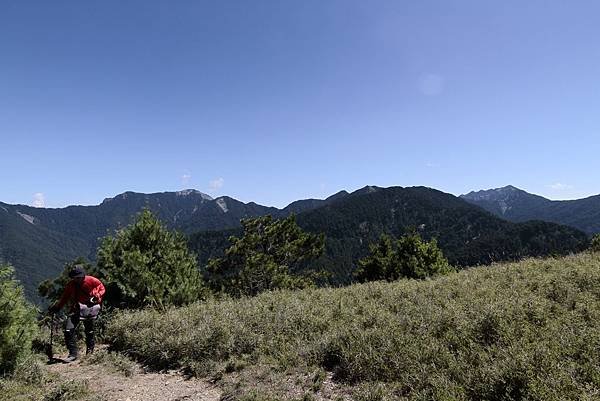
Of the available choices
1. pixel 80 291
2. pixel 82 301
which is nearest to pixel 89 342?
pixel 82 301

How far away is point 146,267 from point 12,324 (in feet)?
18.1

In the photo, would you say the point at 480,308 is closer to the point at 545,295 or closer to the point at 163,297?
the point at 545,295

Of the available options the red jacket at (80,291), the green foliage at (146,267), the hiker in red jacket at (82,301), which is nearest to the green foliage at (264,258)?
the green foliage at (146,267)

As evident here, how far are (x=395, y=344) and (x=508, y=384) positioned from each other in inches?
76.4

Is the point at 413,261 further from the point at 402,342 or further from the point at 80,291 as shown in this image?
the point at 80,291

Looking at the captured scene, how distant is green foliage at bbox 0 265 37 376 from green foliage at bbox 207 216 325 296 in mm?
20629

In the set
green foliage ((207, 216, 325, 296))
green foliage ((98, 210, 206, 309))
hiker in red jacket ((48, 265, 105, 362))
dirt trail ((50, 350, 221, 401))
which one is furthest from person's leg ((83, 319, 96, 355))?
green foliage ((207, 216, 325, 296))

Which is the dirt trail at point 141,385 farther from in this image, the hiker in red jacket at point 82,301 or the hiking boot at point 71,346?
the hiker in red jacket at point 82,301

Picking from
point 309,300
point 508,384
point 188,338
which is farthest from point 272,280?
point 508,384

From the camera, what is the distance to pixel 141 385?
691 centimetres

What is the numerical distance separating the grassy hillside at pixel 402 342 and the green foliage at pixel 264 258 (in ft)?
61.9

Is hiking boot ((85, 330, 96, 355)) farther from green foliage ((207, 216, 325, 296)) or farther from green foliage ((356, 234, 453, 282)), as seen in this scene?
green foliage ((356, 234, 453, 282))

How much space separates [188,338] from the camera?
25.9ft

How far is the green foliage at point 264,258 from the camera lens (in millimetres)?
29156
